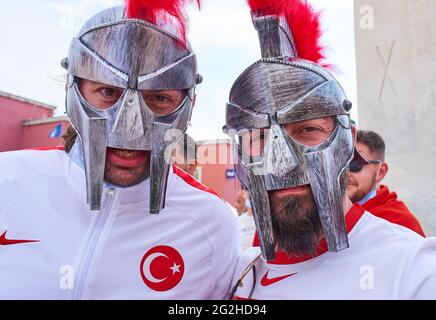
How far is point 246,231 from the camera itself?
4.36m

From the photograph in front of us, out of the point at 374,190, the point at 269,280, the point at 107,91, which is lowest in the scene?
the point at 269,280

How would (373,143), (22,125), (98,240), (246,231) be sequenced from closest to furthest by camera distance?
(98,240) < (373,143) < (246,231) < (22,125)

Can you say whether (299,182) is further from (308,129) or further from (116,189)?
(116,189)

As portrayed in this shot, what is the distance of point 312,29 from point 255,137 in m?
0.52

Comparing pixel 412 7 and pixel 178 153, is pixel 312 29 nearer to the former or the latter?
pixel 178 153

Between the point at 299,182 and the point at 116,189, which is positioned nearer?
the point at 299,182

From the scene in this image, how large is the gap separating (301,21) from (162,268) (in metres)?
1.14

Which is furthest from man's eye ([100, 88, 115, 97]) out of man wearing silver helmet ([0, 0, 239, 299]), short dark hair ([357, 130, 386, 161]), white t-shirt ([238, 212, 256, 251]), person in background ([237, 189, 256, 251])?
white t-shirt ([238, 212, 256, 251])

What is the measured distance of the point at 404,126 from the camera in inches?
162

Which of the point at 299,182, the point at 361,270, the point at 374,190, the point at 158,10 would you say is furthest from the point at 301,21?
the point at 374,190

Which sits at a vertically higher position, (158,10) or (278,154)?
(158,10)

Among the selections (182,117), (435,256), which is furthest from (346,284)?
(182,117)

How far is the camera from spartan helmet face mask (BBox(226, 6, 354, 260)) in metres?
1.51

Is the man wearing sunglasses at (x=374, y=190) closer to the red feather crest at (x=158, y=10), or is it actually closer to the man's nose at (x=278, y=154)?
the man's nose at (x=278, y=154)
